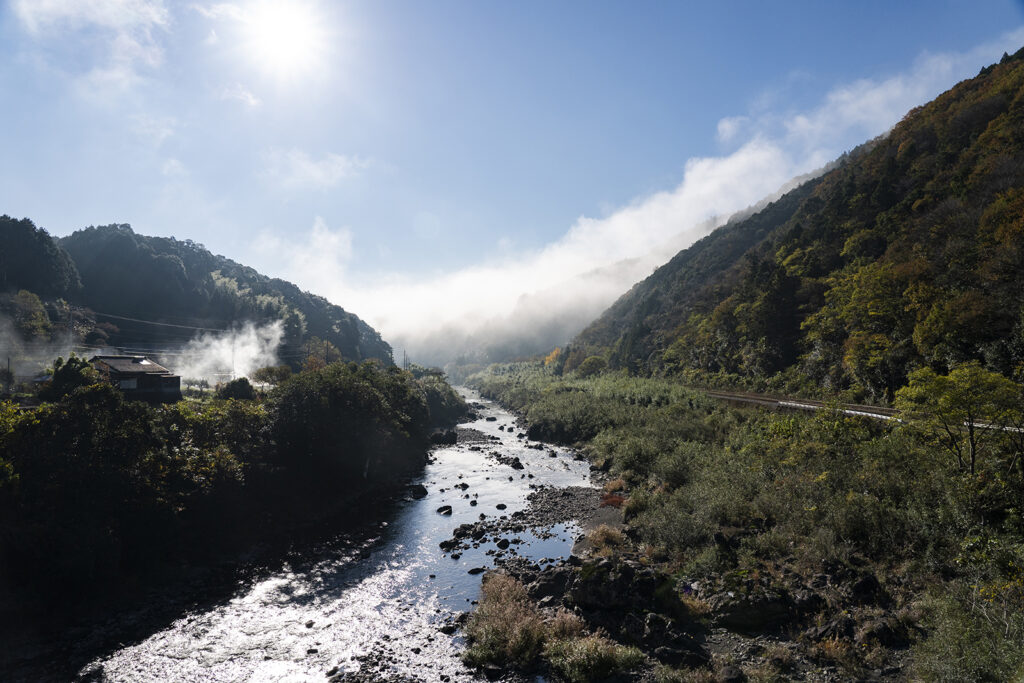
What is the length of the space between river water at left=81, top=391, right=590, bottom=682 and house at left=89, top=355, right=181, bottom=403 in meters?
42.5

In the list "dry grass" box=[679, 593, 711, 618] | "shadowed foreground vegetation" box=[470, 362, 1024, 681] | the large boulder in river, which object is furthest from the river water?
the large boulder in river

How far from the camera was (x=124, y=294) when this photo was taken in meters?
131

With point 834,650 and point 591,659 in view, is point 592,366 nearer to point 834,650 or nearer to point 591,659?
point 591,659

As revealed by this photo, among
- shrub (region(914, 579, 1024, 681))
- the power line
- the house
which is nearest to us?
shrub (region(914, 579, 1024, 681))

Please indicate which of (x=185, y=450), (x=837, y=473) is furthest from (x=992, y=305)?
(x=185, y=450)

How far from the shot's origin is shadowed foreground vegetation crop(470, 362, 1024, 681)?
13.5 metres

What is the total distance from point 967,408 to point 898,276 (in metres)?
31.9

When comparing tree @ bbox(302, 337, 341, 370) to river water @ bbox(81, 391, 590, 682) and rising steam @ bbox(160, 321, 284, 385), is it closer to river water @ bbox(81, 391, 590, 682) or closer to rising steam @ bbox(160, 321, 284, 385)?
rising steam @ bbox(160, 321, 284, 385)

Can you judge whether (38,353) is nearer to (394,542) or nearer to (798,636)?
(394,542)

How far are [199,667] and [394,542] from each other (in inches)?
573

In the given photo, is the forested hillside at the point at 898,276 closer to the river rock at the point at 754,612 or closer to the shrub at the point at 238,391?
the river rock at the point at 754,612

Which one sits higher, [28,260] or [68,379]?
[28,260]

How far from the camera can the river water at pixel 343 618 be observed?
17.9m

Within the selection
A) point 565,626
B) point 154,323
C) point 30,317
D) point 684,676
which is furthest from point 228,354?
point 684,676
